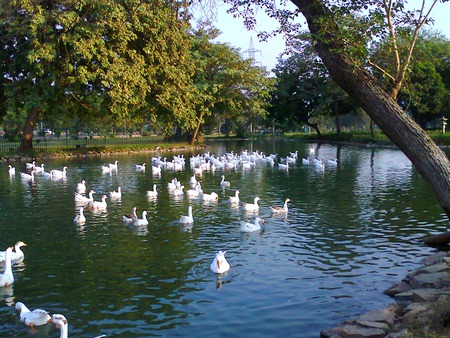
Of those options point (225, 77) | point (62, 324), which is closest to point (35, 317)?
point (62, 324)

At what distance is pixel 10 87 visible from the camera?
1481 inches

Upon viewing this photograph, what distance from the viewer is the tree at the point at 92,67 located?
113 ft

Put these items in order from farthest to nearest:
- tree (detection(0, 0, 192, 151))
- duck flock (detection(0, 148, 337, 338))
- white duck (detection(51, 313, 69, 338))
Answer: tree (detection(0, 0, 192, 151))
duck flock (detection(0, 148, 337, 338))
white duck (detection(51, 313, 69, 338))

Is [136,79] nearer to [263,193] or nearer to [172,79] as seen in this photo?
[172,79]

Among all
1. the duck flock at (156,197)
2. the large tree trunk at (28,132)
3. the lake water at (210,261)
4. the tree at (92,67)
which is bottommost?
the lake water at (210,261)

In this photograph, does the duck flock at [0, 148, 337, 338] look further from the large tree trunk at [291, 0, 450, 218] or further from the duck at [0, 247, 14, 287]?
the large tree trunk at [291, 0, 450, 218]

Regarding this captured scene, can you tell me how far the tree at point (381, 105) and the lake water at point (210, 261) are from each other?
113 inches

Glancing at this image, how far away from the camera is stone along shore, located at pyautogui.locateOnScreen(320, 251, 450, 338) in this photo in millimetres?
7016

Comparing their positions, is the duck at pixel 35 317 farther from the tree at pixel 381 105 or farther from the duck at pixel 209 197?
the duck at pixel 209 197

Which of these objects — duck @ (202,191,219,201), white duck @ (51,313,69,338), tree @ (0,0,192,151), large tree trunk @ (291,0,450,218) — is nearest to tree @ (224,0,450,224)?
large tree trunk @ (291,0,450,218)

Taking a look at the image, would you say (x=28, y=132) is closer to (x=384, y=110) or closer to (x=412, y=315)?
(x=384, y=110)

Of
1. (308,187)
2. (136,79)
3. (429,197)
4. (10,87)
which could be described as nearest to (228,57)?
(136,79)

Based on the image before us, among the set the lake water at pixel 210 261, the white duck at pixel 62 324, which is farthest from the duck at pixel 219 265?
the white duck at pixel 62 324

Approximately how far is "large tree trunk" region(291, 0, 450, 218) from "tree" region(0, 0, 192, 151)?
26365 millimetres
